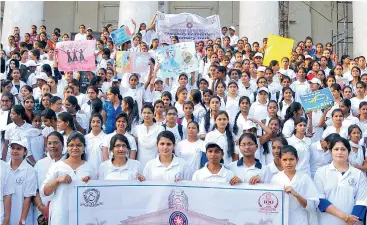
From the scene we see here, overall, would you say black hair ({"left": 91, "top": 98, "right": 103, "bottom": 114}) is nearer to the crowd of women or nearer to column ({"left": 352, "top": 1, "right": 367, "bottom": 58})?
the crowd of women

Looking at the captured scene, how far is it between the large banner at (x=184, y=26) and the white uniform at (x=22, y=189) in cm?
865

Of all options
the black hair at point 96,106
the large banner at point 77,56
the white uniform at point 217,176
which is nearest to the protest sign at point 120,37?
the large banner at point 77,56

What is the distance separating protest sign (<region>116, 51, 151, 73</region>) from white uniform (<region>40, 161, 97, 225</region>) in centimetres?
521

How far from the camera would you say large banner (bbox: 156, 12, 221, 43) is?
555 inches

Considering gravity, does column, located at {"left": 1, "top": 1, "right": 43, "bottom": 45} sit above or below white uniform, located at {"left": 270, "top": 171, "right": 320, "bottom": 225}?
above

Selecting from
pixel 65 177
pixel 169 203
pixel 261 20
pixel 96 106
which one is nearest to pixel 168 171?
pixel 169 203

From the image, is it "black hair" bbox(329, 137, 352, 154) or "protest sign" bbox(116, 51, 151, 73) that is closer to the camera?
"black hair" bbox(329, 137, 352, 154)

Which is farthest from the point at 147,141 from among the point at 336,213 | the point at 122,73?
the point at 122,73

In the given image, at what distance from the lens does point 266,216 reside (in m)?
5.23

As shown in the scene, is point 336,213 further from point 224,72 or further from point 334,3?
point 334,3

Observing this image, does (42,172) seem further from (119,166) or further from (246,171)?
(246,171)

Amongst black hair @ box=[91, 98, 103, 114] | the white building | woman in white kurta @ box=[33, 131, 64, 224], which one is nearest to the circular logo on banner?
woman in white kurta @ box=[33, 131, 64, 224]

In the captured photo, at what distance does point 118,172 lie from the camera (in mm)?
5570

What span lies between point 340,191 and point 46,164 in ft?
10.8
